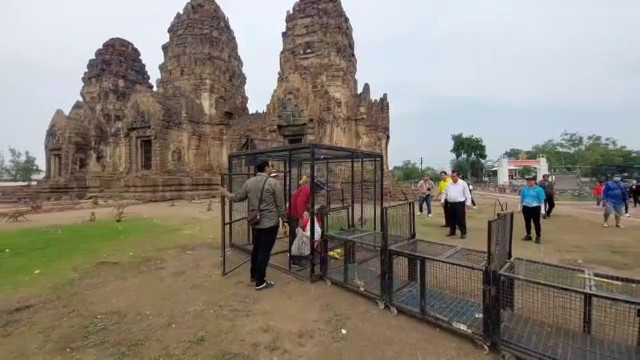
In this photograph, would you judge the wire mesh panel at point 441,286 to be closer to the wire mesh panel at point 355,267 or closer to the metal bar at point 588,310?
the wire mesh panel at point 355,267

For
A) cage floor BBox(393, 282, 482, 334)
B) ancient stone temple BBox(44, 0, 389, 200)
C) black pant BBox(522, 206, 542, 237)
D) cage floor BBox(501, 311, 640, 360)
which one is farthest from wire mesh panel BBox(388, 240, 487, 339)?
ancient stone temple BBox(44, 0, 389, 200)

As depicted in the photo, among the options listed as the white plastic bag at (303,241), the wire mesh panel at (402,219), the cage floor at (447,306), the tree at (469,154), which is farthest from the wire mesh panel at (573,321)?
the tree at (469,154)

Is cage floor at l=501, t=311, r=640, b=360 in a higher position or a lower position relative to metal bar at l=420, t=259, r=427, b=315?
lower

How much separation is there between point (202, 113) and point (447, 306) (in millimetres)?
26186

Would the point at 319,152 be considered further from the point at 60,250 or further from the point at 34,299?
the point at 60,250

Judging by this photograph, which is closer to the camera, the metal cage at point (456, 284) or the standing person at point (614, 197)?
the metal cage at point (456, 284)

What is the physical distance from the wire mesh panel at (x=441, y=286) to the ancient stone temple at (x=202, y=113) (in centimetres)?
1506

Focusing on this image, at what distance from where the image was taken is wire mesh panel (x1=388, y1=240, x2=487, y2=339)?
3.32m

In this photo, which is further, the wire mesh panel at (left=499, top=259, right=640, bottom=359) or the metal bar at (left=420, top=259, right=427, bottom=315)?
the metal bar at (left=420, top=259, right=427, bottom=315)

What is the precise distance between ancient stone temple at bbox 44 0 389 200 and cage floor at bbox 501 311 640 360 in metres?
16.4

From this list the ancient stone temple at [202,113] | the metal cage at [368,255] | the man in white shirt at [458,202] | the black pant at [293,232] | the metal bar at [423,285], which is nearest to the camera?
the metal bar at [423,285]

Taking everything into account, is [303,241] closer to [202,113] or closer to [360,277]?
[360,277]

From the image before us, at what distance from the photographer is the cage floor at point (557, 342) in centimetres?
262

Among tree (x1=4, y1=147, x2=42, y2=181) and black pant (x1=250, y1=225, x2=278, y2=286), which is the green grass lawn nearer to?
black pant (x1=250, y1=225, x2=278, y2=286)
